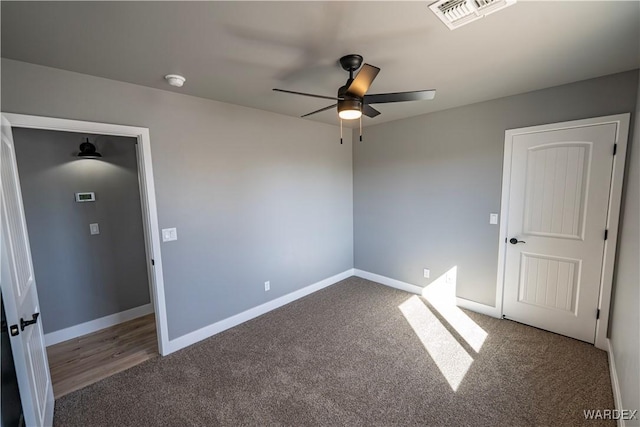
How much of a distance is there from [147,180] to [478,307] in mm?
3924

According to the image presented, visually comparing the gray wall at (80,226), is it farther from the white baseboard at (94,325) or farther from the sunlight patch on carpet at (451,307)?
the sunlight patch on carpet at (451,307)

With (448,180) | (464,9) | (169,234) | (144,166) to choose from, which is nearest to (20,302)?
(169,234)

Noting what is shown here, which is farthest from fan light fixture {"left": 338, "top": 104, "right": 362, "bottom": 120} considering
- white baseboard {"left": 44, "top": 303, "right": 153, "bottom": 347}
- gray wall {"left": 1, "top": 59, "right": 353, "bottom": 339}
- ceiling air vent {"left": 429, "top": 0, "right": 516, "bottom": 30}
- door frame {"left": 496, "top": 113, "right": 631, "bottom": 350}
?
white baseboard {"left": 44, "top": 303, "right": 153, "bottom": 347}

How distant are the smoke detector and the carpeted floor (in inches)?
98.5

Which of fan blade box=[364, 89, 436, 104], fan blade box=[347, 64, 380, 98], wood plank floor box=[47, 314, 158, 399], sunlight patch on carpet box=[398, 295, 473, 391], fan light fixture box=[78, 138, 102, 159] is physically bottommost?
wood plank floor box=[47, 314, 158, 399]

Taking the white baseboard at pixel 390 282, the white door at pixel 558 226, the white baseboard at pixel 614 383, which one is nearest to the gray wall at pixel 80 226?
the white baseboard at pixel 390 282

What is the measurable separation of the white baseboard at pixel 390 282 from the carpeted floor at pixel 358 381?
2.67 ft

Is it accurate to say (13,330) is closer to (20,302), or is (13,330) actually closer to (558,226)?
(20,302)

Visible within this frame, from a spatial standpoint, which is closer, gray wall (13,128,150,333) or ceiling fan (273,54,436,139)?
ceiling fan (273,54,436,139)

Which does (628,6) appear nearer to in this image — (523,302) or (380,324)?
(523,302)

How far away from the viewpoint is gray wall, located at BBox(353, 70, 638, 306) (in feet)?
8.79

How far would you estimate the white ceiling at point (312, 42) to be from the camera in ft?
4.75

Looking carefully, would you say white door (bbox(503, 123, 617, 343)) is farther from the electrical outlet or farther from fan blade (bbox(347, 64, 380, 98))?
the electrical outlet

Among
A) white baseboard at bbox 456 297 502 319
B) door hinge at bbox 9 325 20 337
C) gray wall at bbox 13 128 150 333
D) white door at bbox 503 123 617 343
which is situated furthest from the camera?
white baseboard at bbox 456 297 502 319
